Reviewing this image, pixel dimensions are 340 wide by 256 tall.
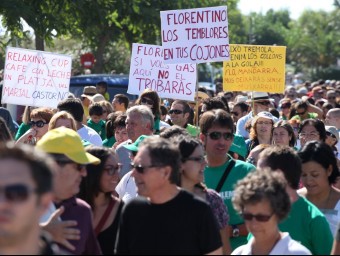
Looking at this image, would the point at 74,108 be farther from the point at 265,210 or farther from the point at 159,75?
the point at 265,210

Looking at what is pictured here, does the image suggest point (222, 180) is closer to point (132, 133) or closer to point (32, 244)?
point (132, 133)

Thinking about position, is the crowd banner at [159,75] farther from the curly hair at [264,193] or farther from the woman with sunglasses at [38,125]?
the curly hair at [264,193]

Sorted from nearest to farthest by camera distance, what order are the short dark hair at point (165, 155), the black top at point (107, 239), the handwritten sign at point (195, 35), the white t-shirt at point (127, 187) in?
the short dark hair at point (165, 155)
the black top at point (107, 239)
the white t-shirt at point (127, 187)
the handwritten sign at point (195, 35)

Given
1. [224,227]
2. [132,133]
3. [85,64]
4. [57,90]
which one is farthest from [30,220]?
[85,64]

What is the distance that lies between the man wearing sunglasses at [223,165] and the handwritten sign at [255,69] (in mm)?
7571

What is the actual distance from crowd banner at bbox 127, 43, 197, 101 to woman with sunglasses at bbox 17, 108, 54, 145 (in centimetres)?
377

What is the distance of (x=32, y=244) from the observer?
12.9ft

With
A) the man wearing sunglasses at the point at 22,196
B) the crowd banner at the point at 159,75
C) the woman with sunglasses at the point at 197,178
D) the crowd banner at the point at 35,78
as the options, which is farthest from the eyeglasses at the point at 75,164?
the crowd banner at the point at 159,75

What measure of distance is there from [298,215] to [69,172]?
1464mm

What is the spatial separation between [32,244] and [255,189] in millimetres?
1535

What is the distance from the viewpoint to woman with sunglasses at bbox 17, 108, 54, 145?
31.2 feet

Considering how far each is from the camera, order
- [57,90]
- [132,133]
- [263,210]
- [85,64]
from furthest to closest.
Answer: [85,64] < [57,90] < [132,133] < [263,210]

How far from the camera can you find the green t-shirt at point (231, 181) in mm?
6676

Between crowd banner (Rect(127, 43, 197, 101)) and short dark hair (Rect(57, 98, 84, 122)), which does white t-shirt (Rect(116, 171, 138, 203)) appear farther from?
crowd banner (Rect(127, 43, 197, 101))
